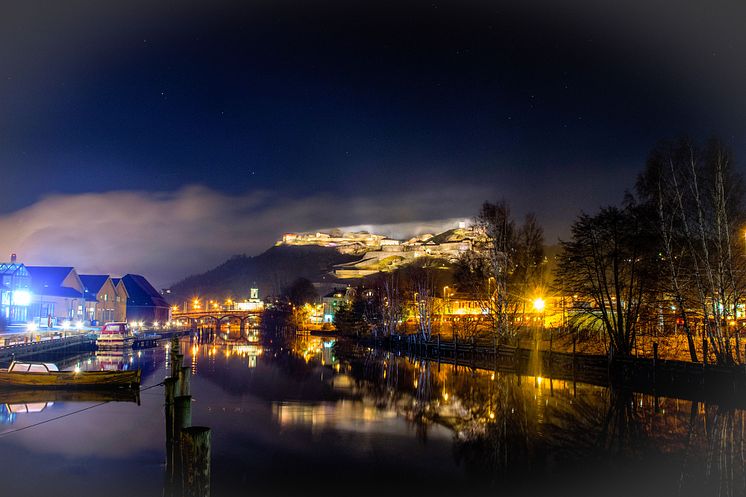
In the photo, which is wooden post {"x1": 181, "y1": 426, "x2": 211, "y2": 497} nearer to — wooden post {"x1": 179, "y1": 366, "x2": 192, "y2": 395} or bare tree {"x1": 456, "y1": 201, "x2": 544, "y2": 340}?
wooden post {"x1": 179, "y1": 366, "x2": 192, "y2": 395}

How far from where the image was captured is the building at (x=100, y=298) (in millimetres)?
106188

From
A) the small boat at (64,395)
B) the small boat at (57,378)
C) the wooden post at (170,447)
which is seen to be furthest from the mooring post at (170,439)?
the small boat at (57,378)

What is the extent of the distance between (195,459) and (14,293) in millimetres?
76796

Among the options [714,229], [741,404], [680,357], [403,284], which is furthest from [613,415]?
[403,284]

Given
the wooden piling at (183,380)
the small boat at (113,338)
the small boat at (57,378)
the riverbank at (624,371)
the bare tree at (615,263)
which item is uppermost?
the bare tree at (615,263)

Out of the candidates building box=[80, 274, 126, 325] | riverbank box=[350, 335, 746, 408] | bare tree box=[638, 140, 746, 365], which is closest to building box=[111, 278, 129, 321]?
building box=[80, 274, 126, 325]

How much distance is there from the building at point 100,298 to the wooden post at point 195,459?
331 ft

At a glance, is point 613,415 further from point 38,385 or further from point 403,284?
point 403,284

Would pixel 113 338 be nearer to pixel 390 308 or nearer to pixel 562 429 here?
pixel 390 308

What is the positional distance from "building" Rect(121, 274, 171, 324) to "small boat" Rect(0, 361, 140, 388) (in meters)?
106

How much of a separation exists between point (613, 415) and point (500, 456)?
29.3 feet

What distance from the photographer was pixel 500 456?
57.3ft

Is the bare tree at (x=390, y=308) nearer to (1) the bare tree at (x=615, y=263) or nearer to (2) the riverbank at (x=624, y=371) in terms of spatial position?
(2) the riverbank at (x=624, y=371)

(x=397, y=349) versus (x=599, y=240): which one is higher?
(x=599, y=240)
